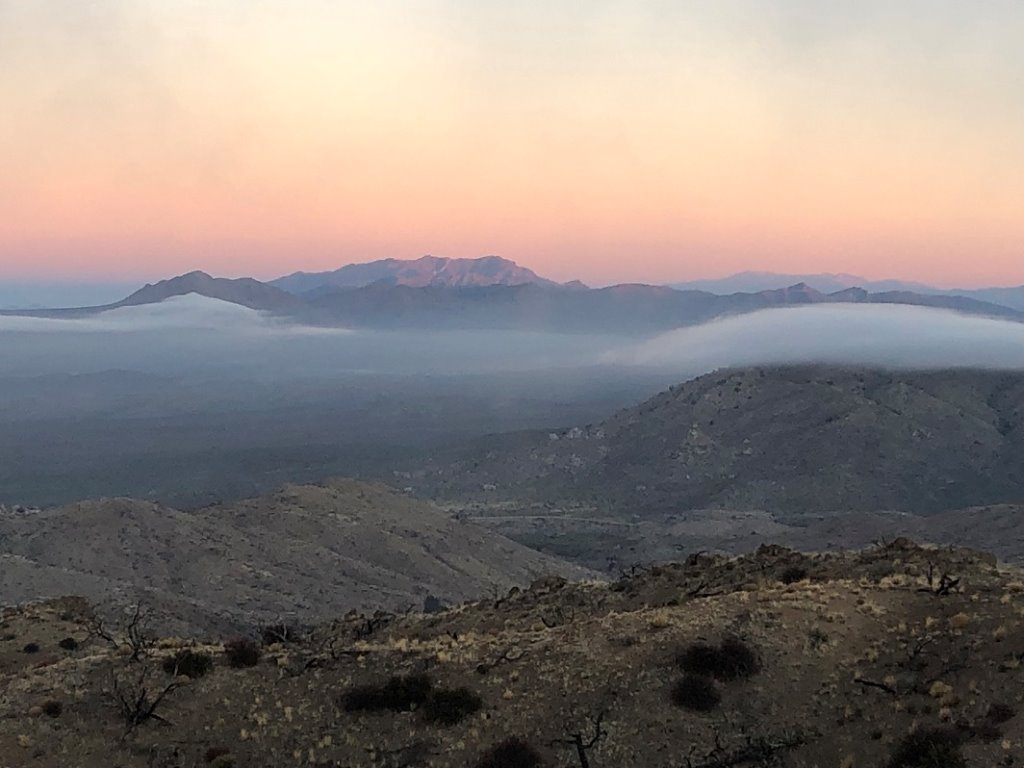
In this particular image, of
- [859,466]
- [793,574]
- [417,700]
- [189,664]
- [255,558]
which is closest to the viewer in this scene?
[417,700]

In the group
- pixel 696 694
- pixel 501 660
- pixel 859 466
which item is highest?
pixel 696 694

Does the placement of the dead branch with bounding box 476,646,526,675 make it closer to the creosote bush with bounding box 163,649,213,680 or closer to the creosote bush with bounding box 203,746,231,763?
the creosote bush with bounding box 203,746,231,763

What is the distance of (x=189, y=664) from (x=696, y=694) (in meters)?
13.6

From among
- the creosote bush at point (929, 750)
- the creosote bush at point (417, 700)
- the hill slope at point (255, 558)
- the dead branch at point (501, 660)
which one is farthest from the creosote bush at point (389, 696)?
the hill slope at point (255, 558)

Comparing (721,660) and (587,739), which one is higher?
(721,660)

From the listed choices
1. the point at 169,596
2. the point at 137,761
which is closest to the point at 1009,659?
the point at 137,761

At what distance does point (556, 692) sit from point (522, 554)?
89.5 meters

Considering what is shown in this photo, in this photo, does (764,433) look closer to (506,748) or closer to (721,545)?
(721,545)

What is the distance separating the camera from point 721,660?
23.0 metres

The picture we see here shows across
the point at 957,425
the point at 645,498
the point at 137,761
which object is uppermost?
the point at 137,761

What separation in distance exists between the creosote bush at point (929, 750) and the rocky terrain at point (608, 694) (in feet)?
0.17

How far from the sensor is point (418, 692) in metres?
23.0

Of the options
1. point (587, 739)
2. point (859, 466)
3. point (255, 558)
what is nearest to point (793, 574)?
point (587, 739)

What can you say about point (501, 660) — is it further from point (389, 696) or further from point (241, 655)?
point (241, 655)
